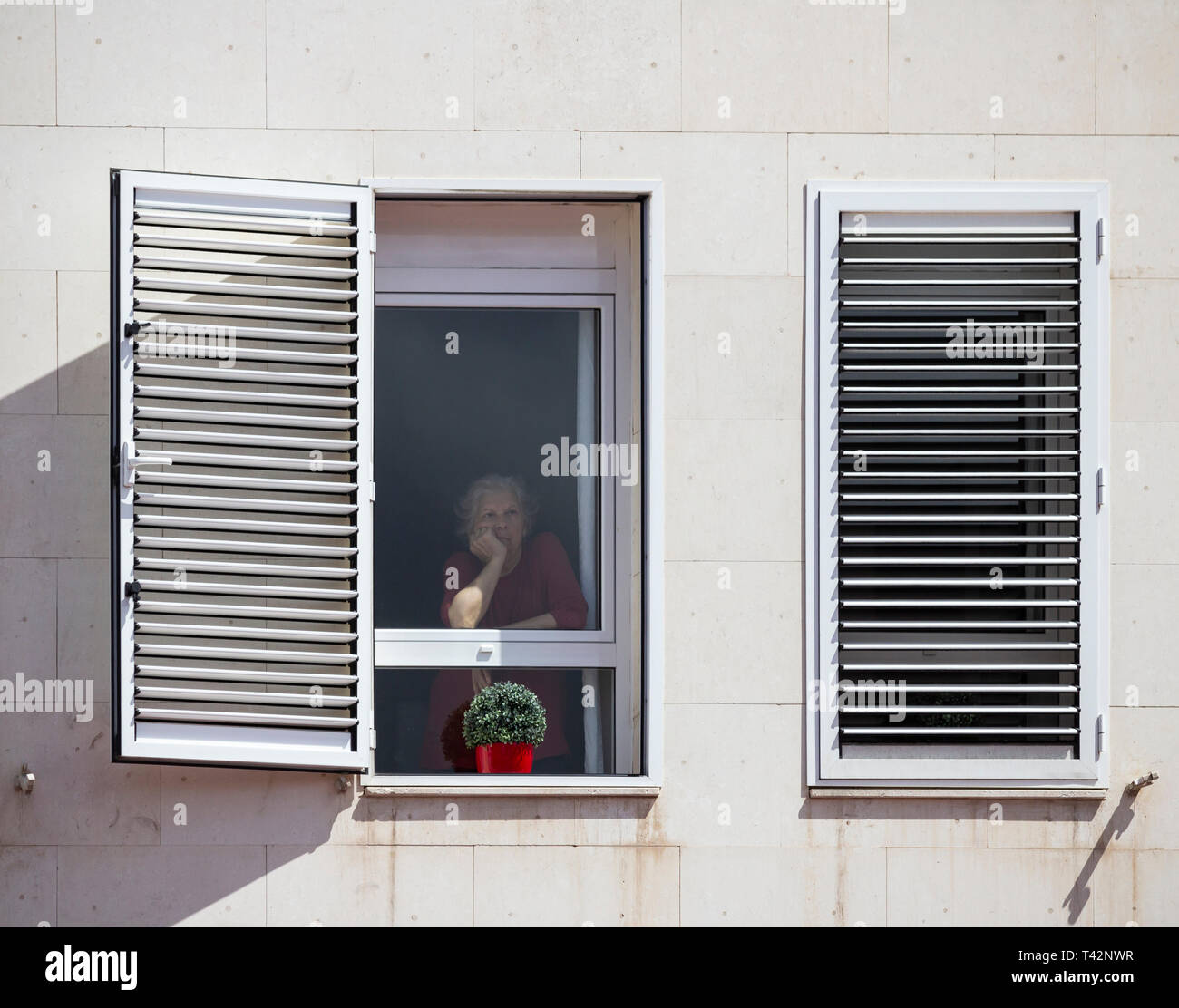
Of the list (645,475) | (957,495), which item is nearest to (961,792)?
(957,495)

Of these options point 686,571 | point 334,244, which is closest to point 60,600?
point 334,244

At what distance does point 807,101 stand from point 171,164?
9.28ft

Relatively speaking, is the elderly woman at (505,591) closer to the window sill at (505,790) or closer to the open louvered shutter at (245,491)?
the window sill at (505,790)

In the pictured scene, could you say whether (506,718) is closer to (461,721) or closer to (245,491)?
(461,721)

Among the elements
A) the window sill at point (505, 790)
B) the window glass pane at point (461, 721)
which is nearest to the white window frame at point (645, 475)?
the window sill at point (505, 790)

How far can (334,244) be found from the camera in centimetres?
543

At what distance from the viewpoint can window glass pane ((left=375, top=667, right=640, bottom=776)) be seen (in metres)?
5.75

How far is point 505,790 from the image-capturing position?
548cm

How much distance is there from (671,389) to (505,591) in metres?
1.21

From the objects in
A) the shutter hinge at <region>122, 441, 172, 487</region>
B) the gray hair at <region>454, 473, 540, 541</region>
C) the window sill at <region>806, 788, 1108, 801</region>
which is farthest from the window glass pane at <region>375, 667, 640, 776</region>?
the shutter hinge at <region>122, 441, 172, 487</region>

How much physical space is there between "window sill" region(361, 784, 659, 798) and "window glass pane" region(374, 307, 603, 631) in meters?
0.74

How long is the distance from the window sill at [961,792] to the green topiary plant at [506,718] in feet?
4.13

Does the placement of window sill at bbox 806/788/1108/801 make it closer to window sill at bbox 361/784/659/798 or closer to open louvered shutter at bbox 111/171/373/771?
window sill at bbox 361/784/659/798

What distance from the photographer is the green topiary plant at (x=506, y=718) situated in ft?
18.1
